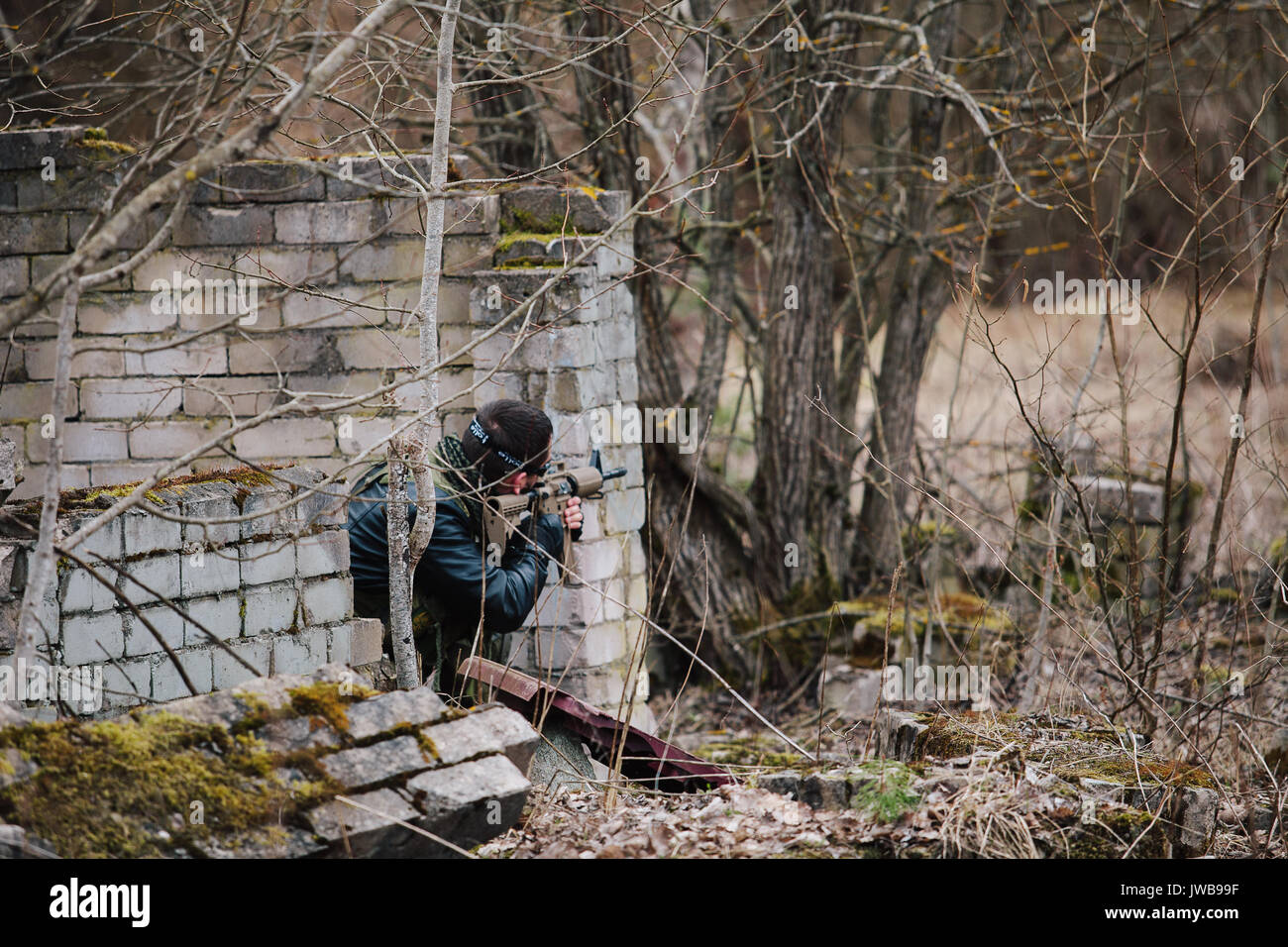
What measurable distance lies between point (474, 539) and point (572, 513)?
57 centimetres

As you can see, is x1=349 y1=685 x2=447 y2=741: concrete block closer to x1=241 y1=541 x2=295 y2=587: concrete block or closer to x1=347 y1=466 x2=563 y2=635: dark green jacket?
x1=241 y1=541 x2=295 y2=587: concrete block

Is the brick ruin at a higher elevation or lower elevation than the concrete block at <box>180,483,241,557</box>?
higher

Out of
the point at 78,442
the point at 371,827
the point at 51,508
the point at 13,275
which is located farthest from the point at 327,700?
the point at 13,275

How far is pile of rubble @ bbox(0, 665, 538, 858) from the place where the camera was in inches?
126

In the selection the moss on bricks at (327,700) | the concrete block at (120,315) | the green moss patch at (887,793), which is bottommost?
the green moss patch at (887,793)

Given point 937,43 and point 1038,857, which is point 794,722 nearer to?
point 1038,857

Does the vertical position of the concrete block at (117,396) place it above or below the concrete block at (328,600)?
above

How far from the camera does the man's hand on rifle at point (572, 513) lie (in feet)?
18.5

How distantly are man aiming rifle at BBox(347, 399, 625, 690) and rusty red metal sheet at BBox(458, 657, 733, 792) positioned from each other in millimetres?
340

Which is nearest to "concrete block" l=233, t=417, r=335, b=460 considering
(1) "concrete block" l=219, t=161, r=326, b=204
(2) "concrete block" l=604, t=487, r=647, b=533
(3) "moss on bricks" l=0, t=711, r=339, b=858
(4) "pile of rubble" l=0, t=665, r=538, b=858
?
(1) "concrete block" l=219, t=161, r=326, b=204

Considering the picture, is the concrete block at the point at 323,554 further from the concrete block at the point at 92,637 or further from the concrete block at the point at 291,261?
the concrete block at the point at 291,261

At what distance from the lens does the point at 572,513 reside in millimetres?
5680

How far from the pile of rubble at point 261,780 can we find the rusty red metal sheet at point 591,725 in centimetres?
116

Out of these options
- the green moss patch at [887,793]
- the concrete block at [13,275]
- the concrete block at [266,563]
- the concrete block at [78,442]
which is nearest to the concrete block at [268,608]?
the concrete block at [266,563]
